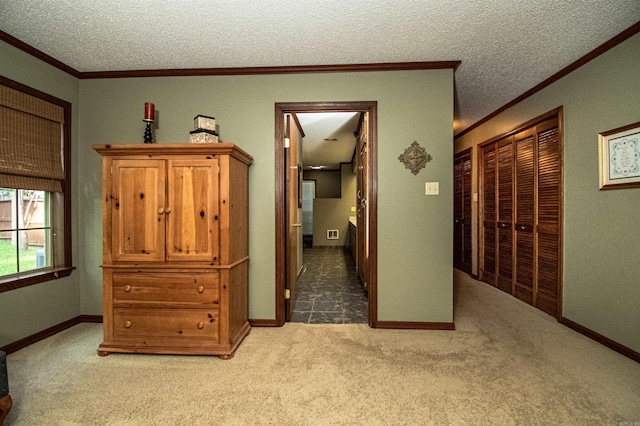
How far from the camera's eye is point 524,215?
3.54 meters

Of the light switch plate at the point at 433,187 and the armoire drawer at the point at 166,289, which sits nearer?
the armoire drawer at the point at 166,289

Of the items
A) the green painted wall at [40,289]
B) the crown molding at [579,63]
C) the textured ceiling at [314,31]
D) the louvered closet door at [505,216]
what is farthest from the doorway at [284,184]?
the louvered closet door at [505,216]

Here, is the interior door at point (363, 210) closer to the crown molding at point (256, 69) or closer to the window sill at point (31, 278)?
the crown molding at point (256, 69)

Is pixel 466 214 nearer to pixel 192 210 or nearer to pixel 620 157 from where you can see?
pixel 620 157

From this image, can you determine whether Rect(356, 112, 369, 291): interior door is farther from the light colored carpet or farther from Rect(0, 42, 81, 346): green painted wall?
Rect(0, 42, 81, 346): green painted wall

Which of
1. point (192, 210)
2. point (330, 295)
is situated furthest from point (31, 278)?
point (330, 295)

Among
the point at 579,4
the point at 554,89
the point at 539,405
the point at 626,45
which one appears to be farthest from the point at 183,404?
the point at 554,89

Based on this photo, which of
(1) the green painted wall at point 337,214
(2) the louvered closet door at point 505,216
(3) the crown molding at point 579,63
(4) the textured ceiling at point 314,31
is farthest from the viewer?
(1) the green painted wall at point 337,214

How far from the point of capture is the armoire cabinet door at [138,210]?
2219 millimetres

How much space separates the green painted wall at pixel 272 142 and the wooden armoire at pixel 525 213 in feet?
4.23

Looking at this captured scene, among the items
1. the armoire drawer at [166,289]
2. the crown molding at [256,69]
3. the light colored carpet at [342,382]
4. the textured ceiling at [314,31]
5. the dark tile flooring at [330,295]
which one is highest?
the textured ceiling at [314,31]

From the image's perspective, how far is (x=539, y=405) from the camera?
164cm

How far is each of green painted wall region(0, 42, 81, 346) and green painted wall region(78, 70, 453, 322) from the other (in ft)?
0.24

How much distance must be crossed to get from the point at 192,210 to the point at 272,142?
0.99m
